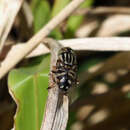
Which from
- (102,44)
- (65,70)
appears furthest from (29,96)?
(102,44)

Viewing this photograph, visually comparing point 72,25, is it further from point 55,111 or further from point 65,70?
point 55,111

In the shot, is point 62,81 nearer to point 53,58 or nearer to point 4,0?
point 53,58

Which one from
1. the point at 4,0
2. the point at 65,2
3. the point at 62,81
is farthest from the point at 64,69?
the point at 65,2

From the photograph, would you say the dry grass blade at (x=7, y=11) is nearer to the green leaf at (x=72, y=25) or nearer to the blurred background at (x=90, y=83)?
the blurred background at (x=90, y=83)

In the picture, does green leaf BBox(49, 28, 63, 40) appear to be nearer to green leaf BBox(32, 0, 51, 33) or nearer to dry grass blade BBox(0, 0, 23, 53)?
green leaf BBox(32, 0, 51, 33)

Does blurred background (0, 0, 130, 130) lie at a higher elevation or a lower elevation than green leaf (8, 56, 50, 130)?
lower


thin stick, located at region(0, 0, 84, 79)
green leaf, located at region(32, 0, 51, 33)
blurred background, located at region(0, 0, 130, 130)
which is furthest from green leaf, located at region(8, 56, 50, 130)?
green leaf, located at region(32, 0, 51, 33)
